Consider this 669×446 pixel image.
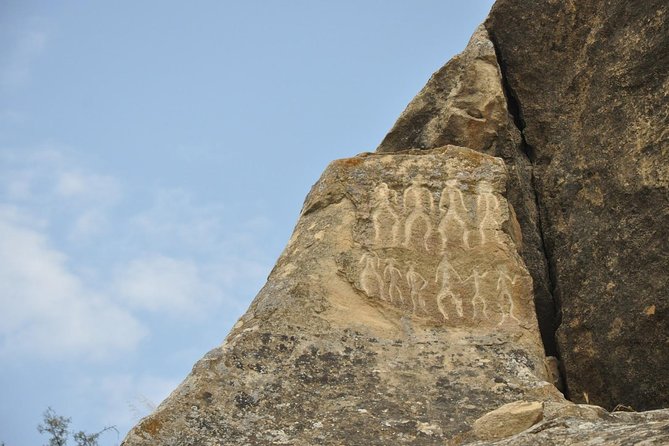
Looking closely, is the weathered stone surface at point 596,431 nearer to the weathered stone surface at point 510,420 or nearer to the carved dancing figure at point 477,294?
the weathered stone surface at point 510,420

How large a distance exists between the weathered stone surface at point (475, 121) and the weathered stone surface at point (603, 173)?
173mm

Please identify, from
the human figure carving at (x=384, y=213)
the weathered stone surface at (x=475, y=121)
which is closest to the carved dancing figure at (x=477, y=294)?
the human figure carving at (x=384, y=213)

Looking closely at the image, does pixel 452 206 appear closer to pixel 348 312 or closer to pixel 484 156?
pixel 484 156

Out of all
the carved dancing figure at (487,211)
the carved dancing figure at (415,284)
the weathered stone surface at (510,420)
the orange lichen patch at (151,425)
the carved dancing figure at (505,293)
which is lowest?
the weathered stone surface at (510,420)

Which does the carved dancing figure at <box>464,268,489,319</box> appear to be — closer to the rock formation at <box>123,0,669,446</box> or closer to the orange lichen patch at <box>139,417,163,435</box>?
the rock formation at <box>123,0,669,446</box>

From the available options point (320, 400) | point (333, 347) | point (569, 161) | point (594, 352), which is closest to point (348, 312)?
point (333, 347)

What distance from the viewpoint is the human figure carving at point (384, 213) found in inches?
406

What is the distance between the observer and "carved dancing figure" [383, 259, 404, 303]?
9867 mm

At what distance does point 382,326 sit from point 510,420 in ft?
8.35

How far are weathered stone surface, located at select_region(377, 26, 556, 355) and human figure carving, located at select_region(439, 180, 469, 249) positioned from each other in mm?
886

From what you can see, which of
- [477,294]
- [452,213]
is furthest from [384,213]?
A: [477,294]

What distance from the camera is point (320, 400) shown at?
8.50 metres

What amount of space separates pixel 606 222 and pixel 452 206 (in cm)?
138

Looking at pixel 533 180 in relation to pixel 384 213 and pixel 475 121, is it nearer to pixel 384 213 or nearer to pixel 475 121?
pixel 475 121
